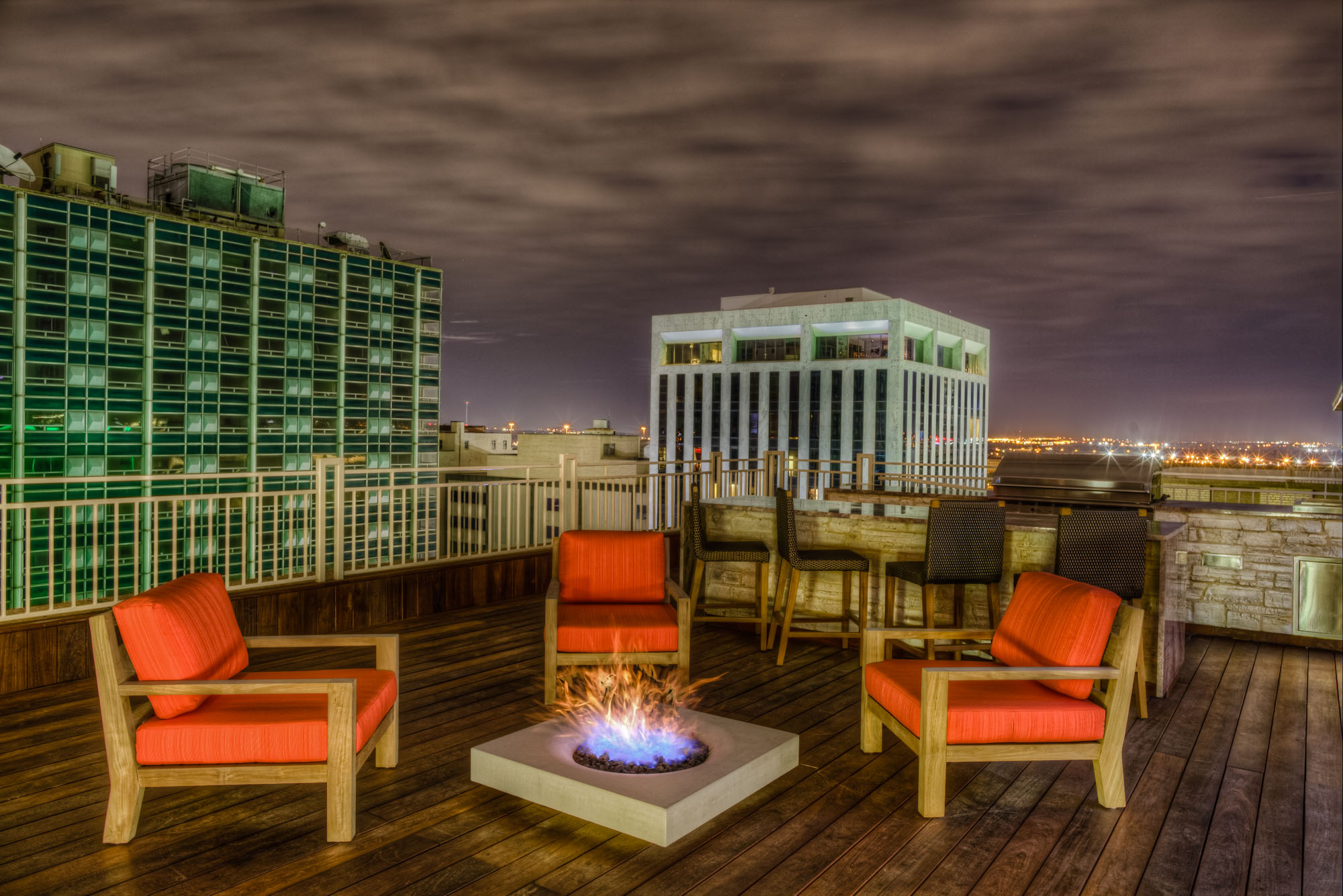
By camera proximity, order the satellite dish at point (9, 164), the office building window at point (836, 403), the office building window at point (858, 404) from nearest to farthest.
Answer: the satellite dish at point (9, 164), the office building window at point (858, 404), the office building window at point (836, 403)

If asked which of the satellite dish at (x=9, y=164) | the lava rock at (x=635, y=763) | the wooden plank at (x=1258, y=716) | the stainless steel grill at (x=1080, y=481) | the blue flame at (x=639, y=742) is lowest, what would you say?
the wooden plank at (x=1258, y=716)

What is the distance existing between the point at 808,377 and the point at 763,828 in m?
54.4

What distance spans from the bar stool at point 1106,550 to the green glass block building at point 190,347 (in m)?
54.8

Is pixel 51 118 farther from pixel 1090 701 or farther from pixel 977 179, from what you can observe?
pixel 1090 701

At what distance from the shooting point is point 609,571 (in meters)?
4.59

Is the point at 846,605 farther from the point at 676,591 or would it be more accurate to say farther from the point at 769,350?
the point at 769,350

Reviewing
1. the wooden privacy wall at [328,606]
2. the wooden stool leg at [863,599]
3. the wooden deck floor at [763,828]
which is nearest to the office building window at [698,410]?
the wooden privacy wall at [328,606]

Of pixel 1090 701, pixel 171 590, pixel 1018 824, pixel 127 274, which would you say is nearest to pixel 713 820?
pixel 1018 824

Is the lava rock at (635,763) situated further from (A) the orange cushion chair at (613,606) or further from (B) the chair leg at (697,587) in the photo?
(B) the chair leg at (697,587)

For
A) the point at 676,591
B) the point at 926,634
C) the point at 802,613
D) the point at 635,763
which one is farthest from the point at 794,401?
the point at 635,763

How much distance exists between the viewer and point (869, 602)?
547cm

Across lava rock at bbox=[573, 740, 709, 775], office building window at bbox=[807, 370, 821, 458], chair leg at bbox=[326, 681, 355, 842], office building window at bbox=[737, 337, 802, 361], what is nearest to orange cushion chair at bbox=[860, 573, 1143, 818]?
lava rock at bbox=[573, 740, 709, 775]

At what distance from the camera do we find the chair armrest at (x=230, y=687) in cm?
253

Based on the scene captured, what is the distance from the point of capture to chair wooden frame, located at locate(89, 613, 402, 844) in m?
2.54
